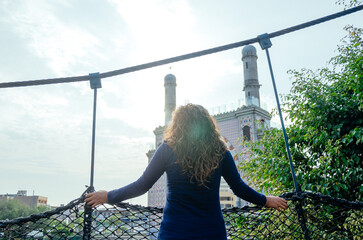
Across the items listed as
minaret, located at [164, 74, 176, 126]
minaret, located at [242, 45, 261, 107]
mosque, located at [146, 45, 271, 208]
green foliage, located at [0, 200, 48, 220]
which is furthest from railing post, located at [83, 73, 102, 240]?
green foliage, located at [0, 200, 48, 220]

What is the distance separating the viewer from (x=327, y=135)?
2898 millimetres

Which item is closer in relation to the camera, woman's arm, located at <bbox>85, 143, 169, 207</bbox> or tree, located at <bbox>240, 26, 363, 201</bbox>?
woman's arm, located at <bbox>85, 143, 169, 207</bbox>

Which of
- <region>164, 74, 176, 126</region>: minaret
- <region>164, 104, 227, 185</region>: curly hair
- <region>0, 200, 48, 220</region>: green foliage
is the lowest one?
<region>164, 104, 227, 185</region>: curly hair

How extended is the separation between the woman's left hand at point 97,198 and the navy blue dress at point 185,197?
0.02 metres

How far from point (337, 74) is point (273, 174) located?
52.4 inches

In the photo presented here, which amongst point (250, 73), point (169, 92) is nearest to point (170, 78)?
point (169, 92)

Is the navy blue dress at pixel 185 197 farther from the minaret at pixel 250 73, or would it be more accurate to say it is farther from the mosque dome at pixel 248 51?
the mosque dome at pixel 248 51

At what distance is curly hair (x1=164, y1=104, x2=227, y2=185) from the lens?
3.24ft

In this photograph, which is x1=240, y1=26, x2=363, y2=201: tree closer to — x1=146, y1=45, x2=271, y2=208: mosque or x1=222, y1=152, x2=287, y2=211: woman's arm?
x1=222, y1=152, x2=287, y2=211: woman's arm

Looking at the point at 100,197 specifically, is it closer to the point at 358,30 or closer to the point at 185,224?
the point at 185,224

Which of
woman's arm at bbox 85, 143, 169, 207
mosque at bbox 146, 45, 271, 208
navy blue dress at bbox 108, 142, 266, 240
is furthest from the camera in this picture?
mosque at bbox 146, 45, 271, 208

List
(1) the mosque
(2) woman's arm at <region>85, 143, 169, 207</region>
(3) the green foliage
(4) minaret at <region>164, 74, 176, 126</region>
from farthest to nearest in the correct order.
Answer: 1. (3) the green foliage
2. (4) minaret at <region>164, 74, 176, 126</region>
3. (1) the mosque
4. (2) woman's arm at <region>85, 143, 169, 207</region>

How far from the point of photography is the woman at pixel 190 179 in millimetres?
917

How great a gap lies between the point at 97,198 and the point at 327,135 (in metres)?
2.55
